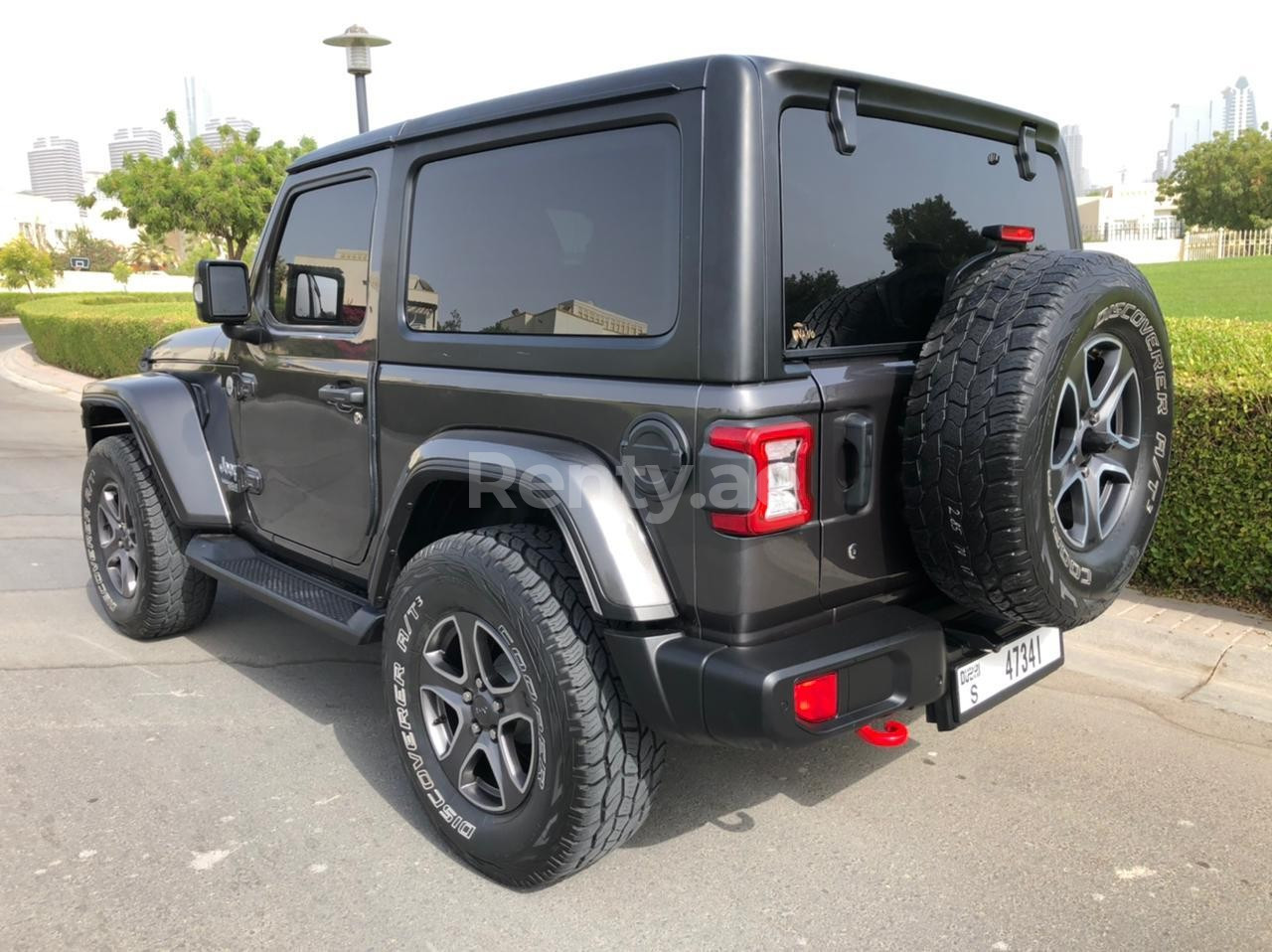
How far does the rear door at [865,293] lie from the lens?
93.8 inches

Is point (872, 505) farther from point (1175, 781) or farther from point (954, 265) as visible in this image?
point (1175, 781)

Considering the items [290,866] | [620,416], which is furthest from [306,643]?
[620,416]

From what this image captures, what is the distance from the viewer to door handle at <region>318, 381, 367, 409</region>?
3191mm

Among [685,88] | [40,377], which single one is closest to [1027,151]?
[685,88]

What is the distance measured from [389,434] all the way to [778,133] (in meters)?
1.45

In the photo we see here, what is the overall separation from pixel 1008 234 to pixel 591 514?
1.39 meters

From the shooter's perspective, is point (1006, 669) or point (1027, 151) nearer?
point (1006, 669)

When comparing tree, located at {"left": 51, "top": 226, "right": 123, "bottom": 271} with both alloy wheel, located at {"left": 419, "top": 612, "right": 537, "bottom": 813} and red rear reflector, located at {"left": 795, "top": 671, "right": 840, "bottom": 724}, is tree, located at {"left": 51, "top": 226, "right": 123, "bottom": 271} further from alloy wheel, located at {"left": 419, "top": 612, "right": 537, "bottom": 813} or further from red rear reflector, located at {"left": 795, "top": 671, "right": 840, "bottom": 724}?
red rear reflector, located at {"left": 795, "top": 671, "right": 840, "bottom": 724}

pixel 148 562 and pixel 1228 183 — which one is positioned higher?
pixel 1228 183

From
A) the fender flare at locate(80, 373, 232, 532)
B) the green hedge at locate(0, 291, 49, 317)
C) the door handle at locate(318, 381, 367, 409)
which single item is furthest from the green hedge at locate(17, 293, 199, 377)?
the green hedge at locate(0, 291, 49, 317)

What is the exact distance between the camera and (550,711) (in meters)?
2.47

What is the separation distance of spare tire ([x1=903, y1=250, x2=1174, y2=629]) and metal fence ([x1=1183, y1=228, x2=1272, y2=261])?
55226 mm

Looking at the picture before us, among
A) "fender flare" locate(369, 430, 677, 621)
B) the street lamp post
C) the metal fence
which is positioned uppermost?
the street lamp post

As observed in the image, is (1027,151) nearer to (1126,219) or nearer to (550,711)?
(550,711)
